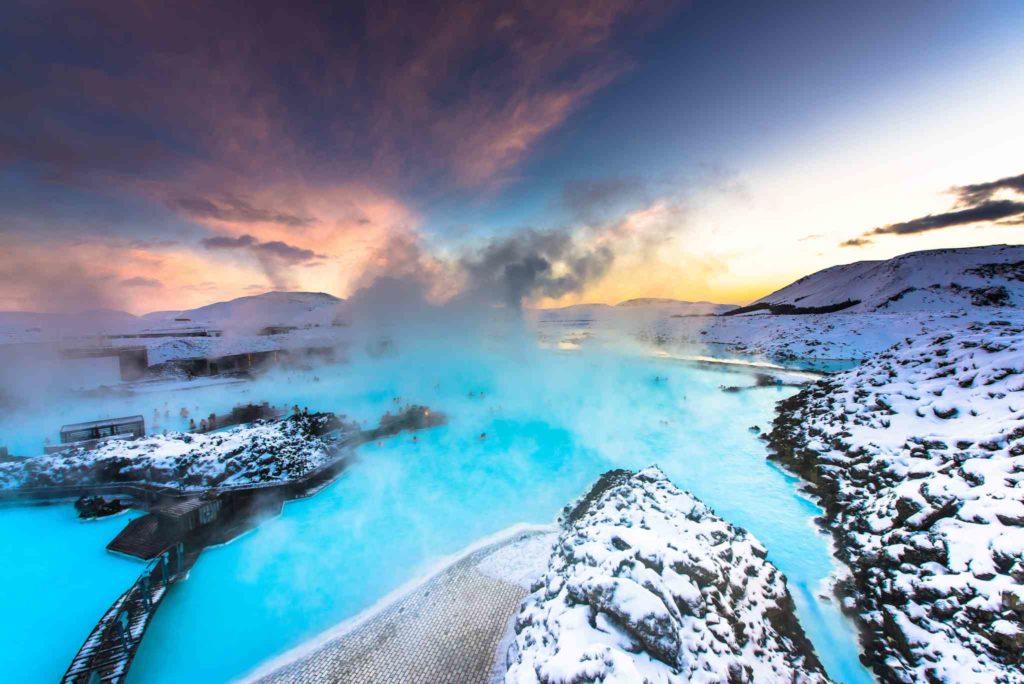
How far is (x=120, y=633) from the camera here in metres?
8.52

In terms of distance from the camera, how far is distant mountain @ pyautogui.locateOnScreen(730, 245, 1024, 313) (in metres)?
62.3

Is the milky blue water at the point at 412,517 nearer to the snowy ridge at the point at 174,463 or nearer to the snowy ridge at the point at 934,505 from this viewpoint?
the snowy ridge at the point at 934,505

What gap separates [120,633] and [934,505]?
21.5 m

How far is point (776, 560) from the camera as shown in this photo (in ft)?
36.8

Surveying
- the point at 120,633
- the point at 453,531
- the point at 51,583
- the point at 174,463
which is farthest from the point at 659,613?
the point at 174,463

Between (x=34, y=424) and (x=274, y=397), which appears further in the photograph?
(x=274, y=397)

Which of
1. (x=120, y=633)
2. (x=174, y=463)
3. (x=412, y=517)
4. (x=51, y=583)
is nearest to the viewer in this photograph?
(x=120, y=633)

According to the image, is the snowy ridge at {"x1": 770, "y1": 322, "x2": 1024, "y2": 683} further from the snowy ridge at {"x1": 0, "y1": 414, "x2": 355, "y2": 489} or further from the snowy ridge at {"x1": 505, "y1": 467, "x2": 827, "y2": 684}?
the snowy ridge at {"x1": 0, "y1": 414, "x2": 355, "y2": 489}

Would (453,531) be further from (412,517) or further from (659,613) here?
(659,613)

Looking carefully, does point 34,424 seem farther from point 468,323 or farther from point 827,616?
point 827,616

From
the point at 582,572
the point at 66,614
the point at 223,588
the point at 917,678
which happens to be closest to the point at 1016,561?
the point at 917,678

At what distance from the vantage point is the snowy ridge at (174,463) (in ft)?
52.1

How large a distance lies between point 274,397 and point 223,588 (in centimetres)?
2255

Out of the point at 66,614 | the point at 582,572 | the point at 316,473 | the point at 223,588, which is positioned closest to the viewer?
the point at 582,572
